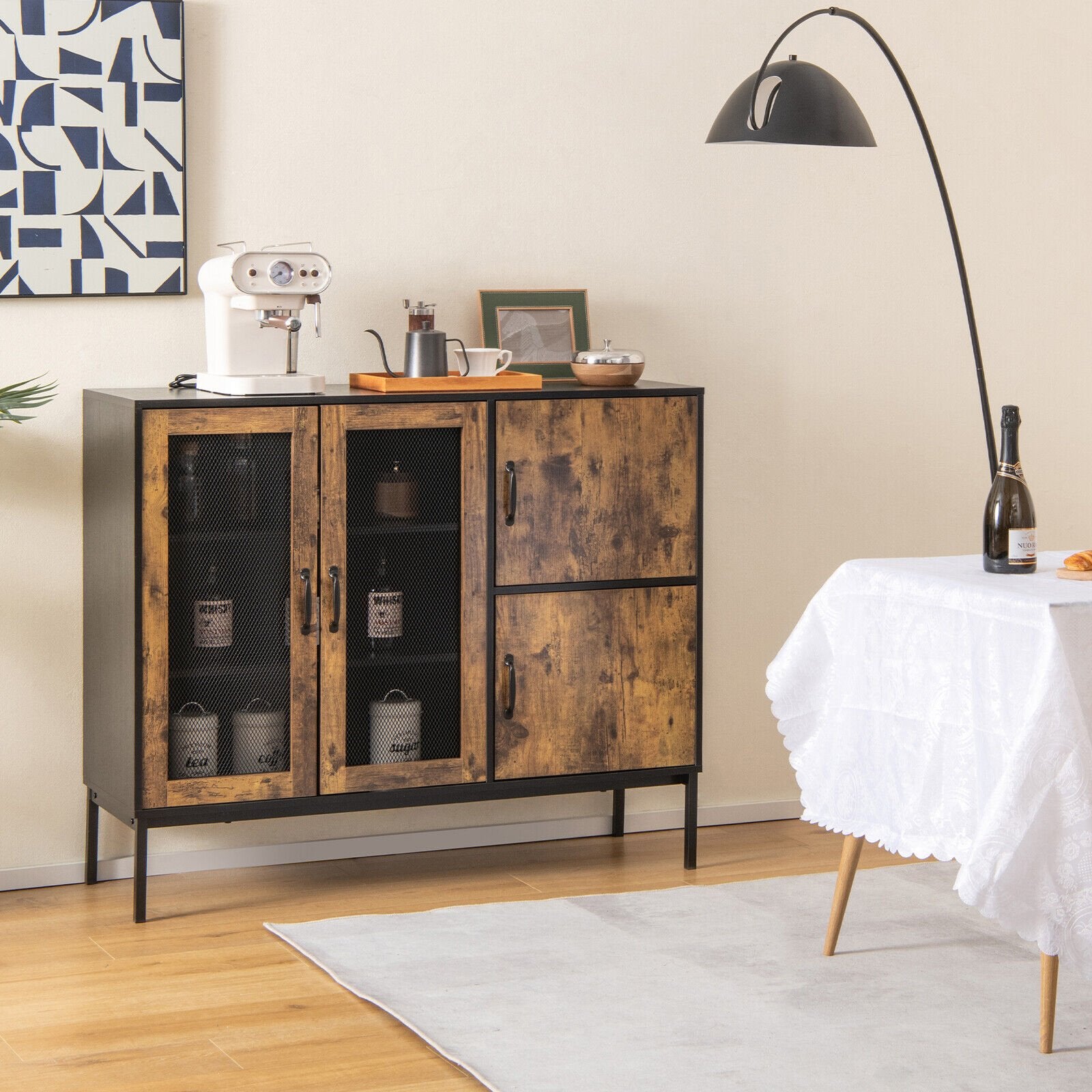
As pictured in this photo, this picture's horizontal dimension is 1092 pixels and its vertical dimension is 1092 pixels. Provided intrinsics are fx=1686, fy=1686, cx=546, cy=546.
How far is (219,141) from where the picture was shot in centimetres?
392

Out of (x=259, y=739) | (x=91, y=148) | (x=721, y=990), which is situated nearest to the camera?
(x=721, y=990)

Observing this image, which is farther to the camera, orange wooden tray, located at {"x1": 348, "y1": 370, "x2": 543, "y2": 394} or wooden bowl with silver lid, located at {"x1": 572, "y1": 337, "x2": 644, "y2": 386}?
wooden bowl with silver lid, located at {"x1": 572, "y1": 337, "x2": 644, "y2": 386}

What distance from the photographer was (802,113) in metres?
3.40

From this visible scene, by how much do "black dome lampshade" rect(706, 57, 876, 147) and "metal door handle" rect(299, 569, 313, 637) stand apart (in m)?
1.29

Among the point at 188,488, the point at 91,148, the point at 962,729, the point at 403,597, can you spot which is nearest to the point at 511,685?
the point at 403,597

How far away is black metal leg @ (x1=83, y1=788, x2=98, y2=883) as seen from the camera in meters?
3.90

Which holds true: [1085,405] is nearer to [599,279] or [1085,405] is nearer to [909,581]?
[599,279]

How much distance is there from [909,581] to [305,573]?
134 centimetres

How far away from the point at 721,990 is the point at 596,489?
4.00 feet

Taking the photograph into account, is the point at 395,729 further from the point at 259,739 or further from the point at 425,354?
the point at 425,354

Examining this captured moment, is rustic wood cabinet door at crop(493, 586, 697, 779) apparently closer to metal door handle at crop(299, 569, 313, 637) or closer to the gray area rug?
the gray area rug

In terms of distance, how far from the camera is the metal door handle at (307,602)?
3.66 m

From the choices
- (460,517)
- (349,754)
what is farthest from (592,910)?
(460,517)

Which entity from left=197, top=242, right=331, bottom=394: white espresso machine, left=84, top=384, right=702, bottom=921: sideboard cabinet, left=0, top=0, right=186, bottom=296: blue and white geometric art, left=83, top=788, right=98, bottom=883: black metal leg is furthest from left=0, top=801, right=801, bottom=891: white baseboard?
left=0, top=0, right=186, bottom=296: blue and white geometric art
